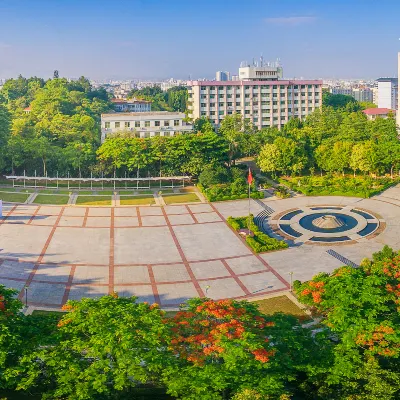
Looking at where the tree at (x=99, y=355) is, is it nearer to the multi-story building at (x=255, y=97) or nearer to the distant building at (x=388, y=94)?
the multi-story building at (x=255, y=97)

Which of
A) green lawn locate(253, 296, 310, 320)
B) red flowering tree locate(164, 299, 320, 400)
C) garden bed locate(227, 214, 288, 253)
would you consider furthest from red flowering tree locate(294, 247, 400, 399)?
garden bed locate(227, 214, 288, 253)

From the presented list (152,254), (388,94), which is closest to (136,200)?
(152,254)

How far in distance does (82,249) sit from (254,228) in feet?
42.9

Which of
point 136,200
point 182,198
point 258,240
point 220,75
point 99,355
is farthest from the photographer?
point 220,75

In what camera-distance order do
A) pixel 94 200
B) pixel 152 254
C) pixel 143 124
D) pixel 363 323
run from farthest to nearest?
pixel 143 124
pixel 94 200
pixel 152 254
pixel 363 323

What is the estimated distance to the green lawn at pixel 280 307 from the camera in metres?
28.5

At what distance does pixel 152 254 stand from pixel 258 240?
7.90 metres

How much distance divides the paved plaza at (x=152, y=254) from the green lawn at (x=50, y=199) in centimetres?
207

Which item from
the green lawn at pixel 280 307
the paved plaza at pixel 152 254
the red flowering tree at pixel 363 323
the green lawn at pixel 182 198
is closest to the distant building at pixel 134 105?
the green lawn at pixel 182 198

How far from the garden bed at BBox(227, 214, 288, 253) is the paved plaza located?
1.70ft

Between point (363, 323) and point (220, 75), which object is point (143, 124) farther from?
point (220, 75)

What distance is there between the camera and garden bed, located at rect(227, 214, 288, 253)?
3784 centimetres

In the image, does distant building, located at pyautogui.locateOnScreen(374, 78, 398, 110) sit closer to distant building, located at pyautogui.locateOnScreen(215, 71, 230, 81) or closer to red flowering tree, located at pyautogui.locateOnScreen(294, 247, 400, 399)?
distant building, located at pyautogui.locateOnScreen(215, 71, 230, 81)

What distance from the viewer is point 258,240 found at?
39281 mm
